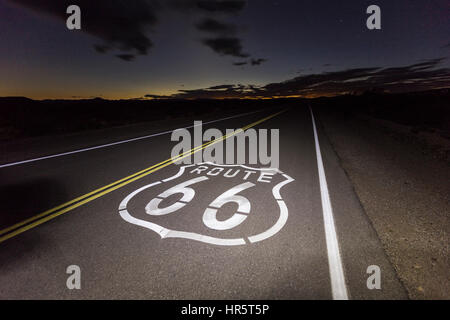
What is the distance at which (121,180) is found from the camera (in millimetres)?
5199

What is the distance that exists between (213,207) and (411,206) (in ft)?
11.7

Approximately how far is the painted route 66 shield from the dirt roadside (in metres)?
1.47

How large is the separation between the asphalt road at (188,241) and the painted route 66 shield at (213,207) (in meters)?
0.02

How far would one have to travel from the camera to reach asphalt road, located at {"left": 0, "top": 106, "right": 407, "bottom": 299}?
229 cm

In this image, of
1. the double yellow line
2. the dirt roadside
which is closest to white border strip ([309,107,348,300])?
the dirt roadside

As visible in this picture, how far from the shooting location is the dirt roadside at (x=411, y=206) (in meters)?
2.46

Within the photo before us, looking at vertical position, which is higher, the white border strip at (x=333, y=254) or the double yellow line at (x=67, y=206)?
the double yellow line at (x=67, y=206)

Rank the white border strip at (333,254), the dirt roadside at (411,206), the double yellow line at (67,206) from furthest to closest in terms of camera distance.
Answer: the double yellow line at (67,206) → the dirt roadside at (411,206) → the white border strip at (333,254)

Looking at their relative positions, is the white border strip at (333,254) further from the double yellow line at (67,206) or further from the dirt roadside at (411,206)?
the double yellow line at (67,206)

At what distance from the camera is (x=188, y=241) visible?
9.89ft

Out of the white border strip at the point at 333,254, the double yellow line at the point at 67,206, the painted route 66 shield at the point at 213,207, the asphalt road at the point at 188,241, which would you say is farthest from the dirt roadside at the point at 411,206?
the double yellow line at the point at 67,206

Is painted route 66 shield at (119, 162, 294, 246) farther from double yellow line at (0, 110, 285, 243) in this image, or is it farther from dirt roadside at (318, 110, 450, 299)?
dirt roadside at (318, 110, 450, 299)
